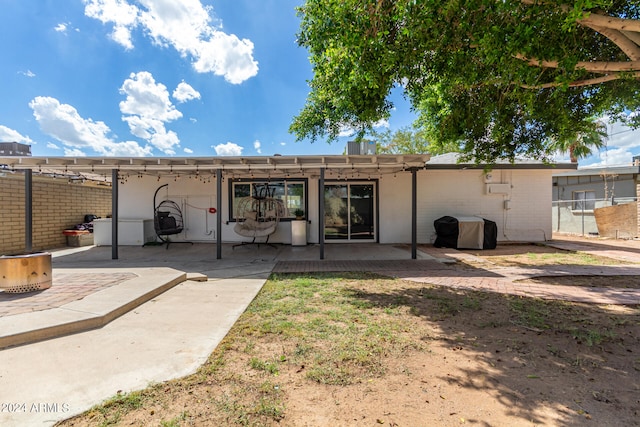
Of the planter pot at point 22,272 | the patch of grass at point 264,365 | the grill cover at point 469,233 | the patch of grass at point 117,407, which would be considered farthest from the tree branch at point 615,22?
the planter pot at point 22,272

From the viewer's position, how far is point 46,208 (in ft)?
27.6

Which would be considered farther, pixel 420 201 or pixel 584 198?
pixel 584 198

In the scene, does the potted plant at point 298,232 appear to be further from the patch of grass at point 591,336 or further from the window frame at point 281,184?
the patch of grass at point 591,336

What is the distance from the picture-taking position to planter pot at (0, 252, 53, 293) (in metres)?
3.50

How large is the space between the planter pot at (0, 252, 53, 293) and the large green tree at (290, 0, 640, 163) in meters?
4.63

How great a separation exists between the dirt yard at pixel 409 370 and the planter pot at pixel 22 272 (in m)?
2.79

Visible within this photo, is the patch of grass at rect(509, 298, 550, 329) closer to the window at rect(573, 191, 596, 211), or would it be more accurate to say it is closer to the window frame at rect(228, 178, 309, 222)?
the window frame at rect(228, 178, 309, 222)

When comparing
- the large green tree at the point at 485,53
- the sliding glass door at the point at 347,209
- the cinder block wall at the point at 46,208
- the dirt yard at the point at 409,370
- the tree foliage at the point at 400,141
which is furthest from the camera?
the tree foliage at the point at 400,141

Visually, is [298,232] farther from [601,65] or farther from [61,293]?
[601,65]

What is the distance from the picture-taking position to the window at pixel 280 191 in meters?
9.40

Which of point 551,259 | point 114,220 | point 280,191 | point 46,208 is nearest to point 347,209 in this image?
point 280,191

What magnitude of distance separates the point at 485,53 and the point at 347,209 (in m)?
6.44

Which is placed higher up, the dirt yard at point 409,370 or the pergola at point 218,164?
the pergola at point 218,164

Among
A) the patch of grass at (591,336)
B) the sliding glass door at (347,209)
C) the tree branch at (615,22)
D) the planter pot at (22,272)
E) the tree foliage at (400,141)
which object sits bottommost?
the patch of grass at (591,336)
